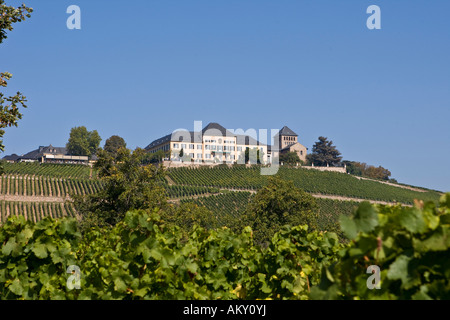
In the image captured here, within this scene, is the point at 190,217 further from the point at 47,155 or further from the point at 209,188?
the point at 47,155

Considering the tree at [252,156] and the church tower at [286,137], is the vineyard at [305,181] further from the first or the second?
the church tower at [286,137]

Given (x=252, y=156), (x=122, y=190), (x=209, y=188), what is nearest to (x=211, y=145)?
(x=252, y=156)

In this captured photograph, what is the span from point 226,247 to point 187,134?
13291cm

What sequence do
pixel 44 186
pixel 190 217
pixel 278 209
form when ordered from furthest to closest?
pixel 44 186, pixel 190 217, pixel 278 209

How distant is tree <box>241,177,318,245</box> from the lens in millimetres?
42594

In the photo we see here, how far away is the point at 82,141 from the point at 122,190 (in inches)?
4866

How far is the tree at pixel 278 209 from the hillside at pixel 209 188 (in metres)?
20.8

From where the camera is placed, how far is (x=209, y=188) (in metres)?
88.2

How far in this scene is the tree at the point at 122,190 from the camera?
92.1 feet

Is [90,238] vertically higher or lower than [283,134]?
lower

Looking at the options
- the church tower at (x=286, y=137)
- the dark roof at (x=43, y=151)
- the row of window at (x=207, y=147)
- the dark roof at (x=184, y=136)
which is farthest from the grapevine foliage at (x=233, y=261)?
the church tower at (x=286, y=137)
